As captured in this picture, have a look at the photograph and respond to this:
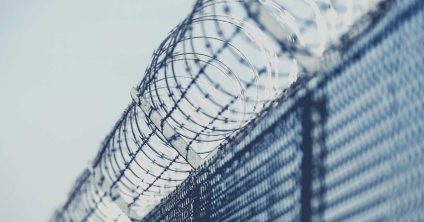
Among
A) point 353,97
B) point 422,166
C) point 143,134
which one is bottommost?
point 422,166

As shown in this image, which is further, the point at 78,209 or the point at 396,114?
the point at 78,209

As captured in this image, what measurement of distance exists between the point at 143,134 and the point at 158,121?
261 millimetres

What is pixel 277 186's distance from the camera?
9.34 ft

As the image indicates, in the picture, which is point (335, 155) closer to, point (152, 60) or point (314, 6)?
point (314, 6)

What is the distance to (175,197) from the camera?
14.4 ft

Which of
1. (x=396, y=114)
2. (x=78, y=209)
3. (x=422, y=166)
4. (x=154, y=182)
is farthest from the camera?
(x=78, y=209)

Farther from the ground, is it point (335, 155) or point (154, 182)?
point (154, 182)

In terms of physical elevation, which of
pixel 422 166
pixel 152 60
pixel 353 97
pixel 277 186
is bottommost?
pixel 422 166

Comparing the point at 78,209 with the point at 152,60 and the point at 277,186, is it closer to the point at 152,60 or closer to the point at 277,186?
the point at 152,60

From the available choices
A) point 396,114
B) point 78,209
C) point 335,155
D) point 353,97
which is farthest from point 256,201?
point 78,209

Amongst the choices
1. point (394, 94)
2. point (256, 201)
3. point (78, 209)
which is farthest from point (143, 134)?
point (78, 209)

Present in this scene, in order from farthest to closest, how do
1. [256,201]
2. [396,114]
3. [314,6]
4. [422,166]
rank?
[256,201]
[314,6]
[396,114]
[422,166]

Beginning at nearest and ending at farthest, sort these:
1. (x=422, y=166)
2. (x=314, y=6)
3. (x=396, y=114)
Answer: (x=422, y=166) → (x=396, y=114) → (x=314, y=6)

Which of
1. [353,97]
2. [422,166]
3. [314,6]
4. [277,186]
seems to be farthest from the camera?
[277,186]
